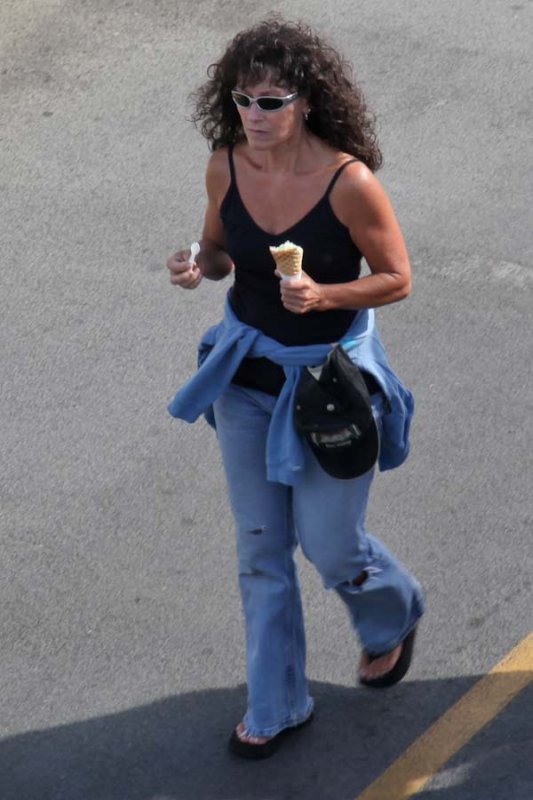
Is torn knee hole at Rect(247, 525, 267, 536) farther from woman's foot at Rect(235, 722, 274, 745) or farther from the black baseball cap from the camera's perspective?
woman's foot at Rect(235, 722, 274, 745)

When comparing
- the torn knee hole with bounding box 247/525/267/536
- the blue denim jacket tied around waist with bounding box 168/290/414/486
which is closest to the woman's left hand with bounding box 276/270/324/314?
the blue denim jacket tied around waist with bounding box 168/290/414/486

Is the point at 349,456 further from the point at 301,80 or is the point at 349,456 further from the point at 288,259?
the point at 301,80

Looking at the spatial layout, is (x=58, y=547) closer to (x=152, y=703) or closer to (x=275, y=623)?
(x=152, y=703)

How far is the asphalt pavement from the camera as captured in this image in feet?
14.7

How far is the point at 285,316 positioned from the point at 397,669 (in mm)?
1234

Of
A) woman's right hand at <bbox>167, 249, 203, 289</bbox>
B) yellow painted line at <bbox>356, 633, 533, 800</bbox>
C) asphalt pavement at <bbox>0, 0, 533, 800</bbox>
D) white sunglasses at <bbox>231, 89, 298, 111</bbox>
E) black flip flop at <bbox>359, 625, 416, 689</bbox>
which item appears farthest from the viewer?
black flip flop at <bbox>359, 625, 416, 689</bbox>

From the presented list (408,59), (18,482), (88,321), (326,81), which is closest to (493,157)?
(408,59)

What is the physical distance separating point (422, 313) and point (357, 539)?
8.57ft

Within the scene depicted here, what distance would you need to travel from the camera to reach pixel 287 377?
4055 millimetres

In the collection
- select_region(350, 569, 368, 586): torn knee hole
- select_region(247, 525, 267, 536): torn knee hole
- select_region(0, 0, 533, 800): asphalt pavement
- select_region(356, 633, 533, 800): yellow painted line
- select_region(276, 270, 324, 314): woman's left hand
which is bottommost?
select_region(0, 0, 533, 800): asphalt pavement

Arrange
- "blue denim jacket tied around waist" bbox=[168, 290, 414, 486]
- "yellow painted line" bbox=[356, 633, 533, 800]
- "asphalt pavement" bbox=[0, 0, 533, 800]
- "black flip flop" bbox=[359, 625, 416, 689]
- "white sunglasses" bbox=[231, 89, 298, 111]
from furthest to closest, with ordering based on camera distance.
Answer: "black flip flop" bbox=[359, 625, 416, 689] → "asphalt pavement" bbox=[0, 0, 533, 800] → "yellow painted line" bbox=[356, 633, 533, 800] → "blue denim jacket tied around waist" bbox=[168, 290, 414, 486] → "white sunglasses" bbox=[231, 89, 298, 111]

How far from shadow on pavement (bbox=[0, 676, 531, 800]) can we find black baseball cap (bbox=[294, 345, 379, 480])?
0.92 metres

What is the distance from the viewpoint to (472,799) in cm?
420

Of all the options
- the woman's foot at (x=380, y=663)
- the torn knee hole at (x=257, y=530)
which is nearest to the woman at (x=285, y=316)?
the torn knee hole at (x=257, y=530)
